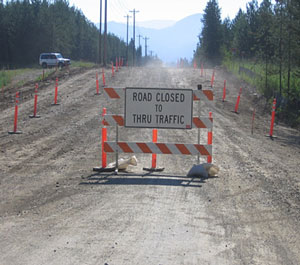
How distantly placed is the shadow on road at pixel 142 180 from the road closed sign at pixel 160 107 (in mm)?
1097

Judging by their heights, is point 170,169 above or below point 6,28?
below

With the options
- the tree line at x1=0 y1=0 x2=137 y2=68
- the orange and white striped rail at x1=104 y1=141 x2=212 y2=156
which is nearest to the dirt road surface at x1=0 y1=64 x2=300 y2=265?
the orange and white striped rail at x1=104 y1=141 x2=212 y2=156

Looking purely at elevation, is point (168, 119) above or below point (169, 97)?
below

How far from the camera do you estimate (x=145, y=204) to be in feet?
25.3

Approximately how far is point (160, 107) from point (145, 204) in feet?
9.65

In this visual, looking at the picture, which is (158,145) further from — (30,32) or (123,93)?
(30,32)

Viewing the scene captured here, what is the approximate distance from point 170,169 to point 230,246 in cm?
510

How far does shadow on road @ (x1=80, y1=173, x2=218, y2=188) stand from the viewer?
930cm

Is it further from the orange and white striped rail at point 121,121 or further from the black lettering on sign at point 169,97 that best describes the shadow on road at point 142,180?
the black lettering on sign at point 169,97

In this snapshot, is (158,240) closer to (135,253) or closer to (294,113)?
(135,253)

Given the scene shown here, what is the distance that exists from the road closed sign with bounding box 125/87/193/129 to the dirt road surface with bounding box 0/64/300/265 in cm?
115

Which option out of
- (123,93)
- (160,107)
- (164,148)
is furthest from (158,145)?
(123,93)

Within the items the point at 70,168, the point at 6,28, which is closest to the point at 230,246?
the point at 70,168

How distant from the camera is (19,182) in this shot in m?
9.80
